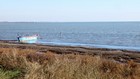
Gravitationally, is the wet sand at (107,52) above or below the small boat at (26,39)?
above

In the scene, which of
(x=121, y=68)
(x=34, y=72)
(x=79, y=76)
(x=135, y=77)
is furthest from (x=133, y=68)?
(x=34, y=72)

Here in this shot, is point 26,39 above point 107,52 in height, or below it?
below

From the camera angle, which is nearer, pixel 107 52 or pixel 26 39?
pixel 107 52

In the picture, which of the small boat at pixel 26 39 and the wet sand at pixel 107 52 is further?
the small boat at pixel 26 39

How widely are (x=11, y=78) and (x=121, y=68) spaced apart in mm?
4014

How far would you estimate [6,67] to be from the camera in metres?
12.0

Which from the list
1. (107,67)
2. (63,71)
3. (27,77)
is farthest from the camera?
(107,67)

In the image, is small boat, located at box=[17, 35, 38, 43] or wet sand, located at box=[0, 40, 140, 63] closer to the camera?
wet sand, located at box=[0, 40, 140, 63]

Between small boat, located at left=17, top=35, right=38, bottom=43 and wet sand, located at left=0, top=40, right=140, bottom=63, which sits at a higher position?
wet sand, located at left=0, top=40, right=140, bottom=63

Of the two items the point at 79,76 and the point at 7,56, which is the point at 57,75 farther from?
the point at 7,56

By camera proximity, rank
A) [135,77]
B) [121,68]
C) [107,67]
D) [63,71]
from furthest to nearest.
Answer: [107,67] → [121,68] → [135,77] → [63,71]

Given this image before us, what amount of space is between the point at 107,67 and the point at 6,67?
3581 mm

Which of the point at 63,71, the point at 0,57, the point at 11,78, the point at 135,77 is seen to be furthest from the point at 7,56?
the point at 135,77

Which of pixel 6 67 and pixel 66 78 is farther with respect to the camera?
pixel 6 67
